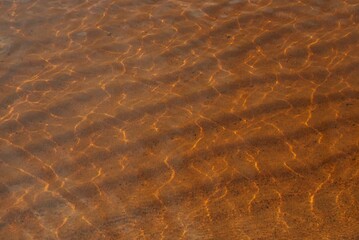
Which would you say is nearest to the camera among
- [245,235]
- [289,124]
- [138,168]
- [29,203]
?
[245,235]

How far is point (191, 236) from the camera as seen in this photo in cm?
441

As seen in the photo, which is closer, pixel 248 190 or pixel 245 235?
pixel 245 235

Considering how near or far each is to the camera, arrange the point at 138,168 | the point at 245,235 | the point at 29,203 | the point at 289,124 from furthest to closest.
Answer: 1. the point at 289,124
2. the point at 138,168
3. the point at 29,203
4. the point at 245,235

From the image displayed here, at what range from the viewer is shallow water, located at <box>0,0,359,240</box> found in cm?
461

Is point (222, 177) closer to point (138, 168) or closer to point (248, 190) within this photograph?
point (248, 190)

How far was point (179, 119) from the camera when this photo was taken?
18.6 feet

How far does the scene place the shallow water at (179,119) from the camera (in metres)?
4.61

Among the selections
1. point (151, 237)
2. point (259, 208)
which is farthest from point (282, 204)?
point (151, 237)

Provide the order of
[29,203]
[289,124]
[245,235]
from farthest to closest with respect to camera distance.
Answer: [289,124]
[29,203]
[245,235]

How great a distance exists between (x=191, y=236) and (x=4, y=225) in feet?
5.26

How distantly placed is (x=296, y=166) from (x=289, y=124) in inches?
24.8

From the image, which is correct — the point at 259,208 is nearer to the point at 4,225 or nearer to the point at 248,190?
the point at 248,190

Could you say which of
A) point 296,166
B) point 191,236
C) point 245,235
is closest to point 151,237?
point 191,236

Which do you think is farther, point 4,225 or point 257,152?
point 257,152
